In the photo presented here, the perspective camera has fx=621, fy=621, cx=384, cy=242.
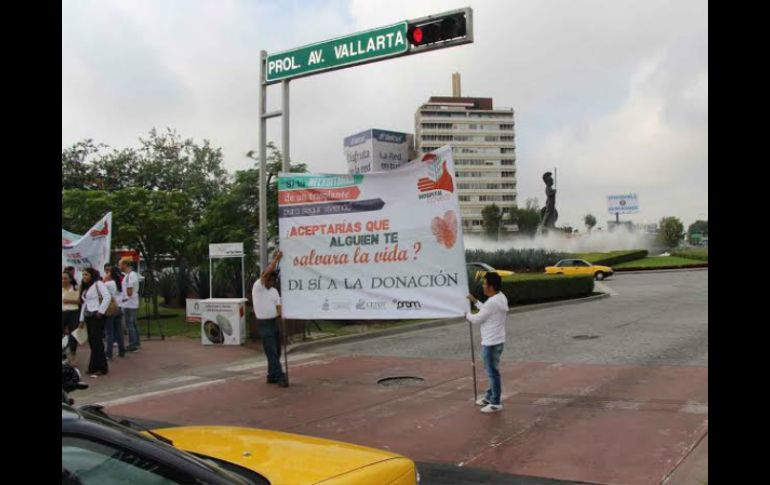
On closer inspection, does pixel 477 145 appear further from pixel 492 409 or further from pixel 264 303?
pixel 492 409

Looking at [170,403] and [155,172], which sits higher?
[155,172]

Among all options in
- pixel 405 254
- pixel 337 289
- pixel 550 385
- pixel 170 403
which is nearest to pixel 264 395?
pixel 170 403

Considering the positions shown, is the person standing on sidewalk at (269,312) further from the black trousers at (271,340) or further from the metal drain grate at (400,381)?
the metal drain grate at (400,381)

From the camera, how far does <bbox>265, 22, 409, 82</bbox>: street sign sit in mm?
10781

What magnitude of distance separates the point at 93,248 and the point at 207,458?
40.0 ft

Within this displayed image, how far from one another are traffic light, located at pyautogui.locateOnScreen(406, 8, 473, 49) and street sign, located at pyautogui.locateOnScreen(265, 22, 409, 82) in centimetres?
17

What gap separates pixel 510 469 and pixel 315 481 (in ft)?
10.2

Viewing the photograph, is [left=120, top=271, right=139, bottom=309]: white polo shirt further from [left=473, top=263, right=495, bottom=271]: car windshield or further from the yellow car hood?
[left=473, top=263, right=495, bottom=271]: car windshield

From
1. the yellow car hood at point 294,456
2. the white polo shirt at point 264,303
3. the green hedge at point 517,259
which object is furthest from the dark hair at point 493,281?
the green hedge at point 517,259

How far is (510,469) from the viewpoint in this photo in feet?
17.9

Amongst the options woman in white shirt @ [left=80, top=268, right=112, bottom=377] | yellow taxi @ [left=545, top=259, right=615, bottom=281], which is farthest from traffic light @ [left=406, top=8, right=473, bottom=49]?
yellow taxi @ [left=545, top=259, right=615, bottom=281]
